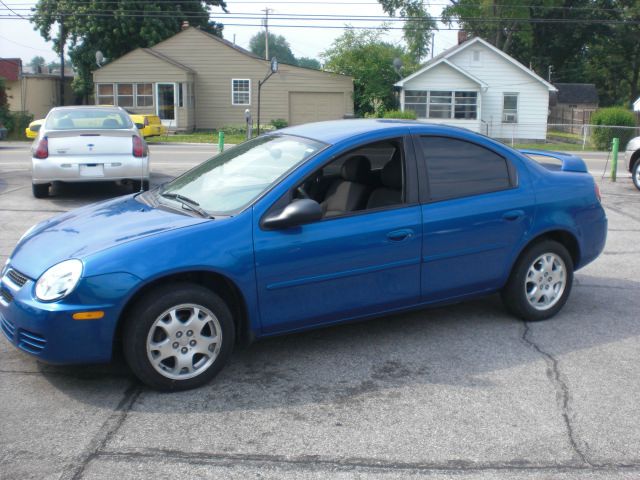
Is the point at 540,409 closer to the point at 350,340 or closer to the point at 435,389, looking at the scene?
the point at 435,389

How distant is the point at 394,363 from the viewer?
484 cm

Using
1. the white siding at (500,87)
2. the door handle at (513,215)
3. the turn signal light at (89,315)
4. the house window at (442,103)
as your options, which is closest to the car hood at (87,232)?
the turn signal light at (89,315)

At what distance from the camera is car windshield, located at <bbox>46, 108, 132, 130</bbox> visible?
38.7 feet

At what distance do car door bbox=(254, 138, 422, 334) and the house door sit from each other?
34205 millimetres

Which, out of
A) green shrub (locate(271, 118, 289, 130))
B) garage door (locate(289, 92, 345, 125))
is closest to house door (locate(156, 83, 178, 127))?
green shrub (locate(271, 118, 289, 130))

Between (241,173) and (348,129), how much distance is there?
0.82 metres

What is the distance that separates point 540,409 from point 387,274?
4.24ft

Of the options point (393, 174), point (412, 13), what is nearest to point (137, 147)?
point (393, 174)

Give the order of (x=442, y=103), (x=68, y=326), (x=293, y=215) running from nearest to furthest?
(x=68, y=326)
(x=293, y=215)
(x=442, y=103)

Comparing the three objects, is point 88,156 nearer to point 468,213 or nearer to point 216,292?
point 216,292

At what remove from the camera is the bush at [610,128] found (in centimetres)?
2998

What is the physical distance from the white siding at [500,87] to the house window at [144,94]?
15.9 metres

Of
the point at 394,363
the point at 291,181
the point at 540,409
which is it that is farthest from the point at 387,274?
the point at 540,409

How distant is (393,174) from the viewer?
5.20 metres
